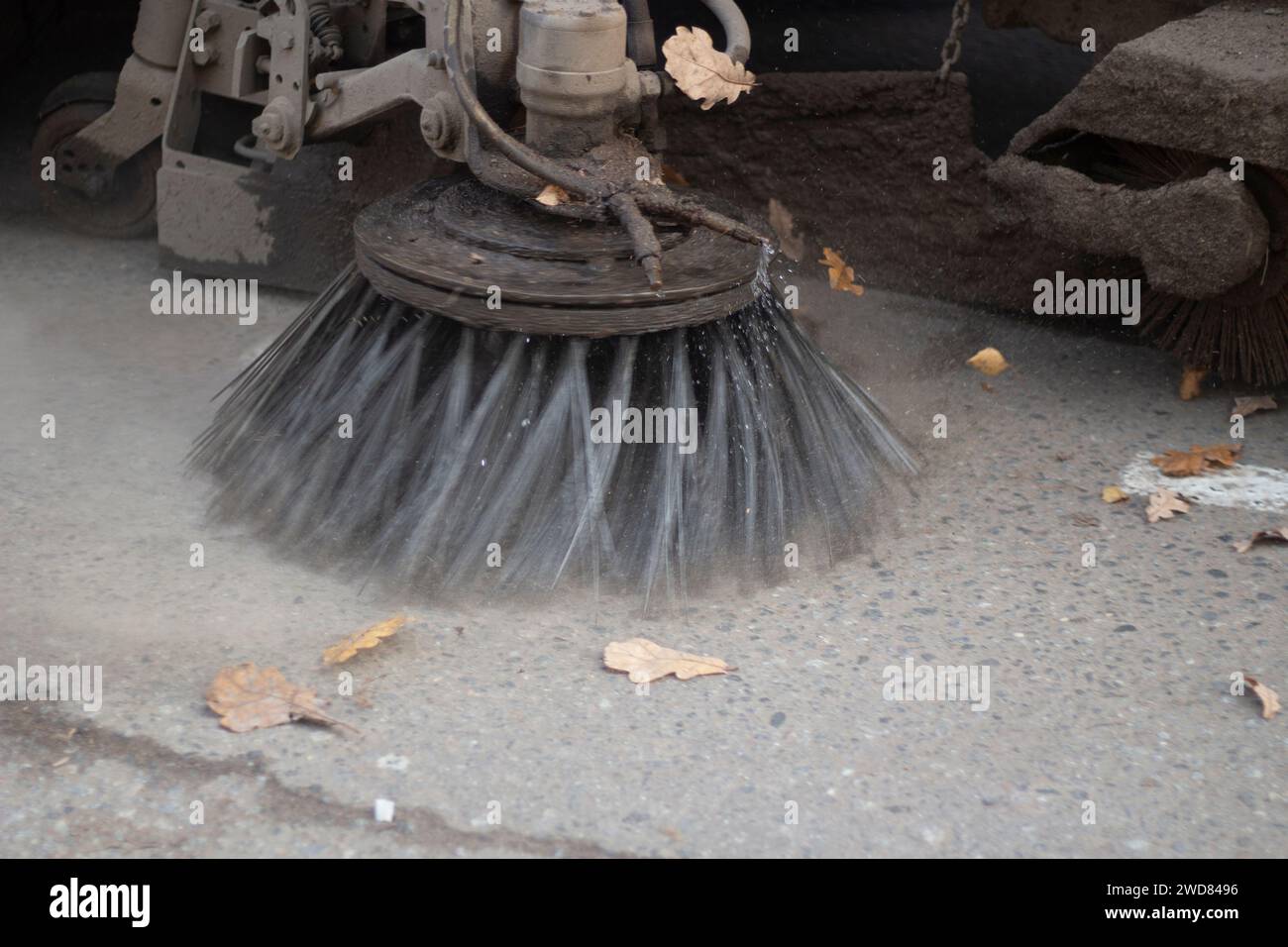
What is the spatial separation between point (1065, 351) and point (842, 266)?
608mm

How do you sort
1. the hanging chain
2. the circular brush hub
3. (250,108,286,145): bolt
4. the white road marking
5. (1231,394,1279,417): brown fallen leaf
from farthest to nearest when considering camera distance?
the hanging chain < (1231,394,1279,417): brown fallen leaf < (250,108,286,145): bolt < the white road marking < the circular brush hub

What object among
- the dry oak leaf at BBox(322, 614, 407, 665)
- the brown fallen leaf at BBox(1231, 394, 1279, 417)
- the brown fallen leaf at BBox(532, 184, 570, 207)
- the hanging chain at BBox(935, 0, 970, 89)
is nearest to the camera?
the dry oak leaf at BBox(322, 614, 407, 665)

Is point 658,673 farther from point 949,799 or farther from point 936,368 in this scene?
point 936,368

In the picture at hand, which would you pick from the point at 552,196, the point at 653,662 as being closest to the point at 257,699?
the point at 653,662

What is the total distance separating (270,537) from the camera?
260cm

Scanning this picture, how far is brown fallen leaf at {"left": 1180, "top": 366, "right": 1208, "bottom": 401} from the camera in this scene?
10.5 feet

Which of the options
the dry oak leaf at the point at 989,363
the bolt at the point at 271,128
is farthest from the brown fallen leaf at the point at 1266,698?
the bolt at the point at 271,128

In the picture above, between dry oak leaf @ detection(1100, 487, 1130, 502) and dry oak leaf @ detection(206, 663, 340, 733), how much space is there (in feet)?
5.14

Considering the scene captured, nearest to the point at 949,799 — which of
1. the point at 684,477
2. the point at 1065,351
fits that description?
the point at 684,477

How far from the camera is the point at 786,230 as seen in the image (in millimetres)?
3730

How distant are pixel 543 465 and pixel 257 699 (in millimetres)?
625

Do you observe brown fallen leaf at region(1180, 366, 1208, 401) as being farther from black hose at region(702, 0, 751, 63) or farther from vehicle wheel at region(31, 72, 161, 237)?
vehicle wheel at region(31, 72, 161, 237)

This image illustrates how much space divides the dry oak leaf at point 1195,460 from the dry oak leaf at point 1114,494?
0.45ft

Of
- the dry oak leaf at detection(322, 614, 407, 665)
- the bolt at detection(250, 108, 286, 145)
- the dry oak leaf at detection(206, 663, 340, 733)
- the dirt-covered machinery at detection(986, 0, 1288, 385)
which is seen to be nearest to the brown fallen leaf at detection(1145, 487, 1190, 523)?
the dirt-covered machinery at detection(986, 0, 1288, 385)
